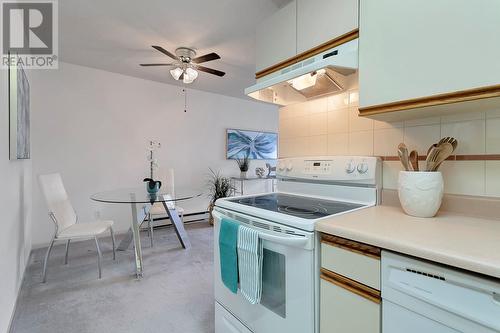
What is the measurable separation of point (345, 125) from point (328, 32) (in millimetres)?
577

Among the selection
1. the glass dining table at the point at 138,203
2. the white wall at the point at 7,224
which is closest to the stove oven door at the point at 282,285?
the glass dining table at the point at 138,203

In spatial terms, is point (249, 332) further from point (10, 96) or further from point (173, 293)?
point (10, 96)

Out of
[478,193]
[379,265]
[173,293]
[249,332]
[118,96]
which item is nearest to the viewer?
[379,265]

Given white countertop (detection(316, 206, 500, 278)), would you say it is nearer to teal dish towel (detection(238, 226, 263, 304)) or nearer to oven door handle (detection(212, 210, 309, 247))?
oven door handle (detection(212, 210, 309, 247))

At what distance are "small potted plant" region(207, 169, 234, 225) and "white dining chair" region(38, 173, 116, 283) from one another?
176cm

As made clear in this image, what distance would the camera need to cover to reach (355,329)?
0.90 m

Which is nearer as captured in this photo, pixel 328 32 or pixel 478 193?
pixel 478 193

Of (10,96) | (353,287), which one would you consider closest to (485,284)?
(353,287)

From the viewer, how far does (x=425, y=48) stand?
99 cm

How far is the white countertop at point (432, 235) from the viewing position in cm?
67

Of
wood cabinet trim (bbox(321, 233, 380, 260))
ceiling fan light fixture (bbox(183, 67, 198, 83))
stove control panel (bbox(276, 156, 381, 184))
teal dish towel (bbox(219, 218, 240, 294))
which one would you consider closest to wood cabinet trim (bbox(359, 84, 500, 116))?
stove control panel (bbox(276, 156, 381, 184))

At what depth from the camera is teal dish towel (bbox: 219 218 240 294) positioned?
1264mm

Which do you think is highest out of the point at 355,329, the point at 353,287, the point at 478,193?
the point at 478,193

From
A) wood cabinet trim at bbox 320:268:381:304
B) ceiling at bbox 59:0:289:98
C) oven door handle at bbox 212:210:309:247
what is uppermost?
ceiling at bbox 59:0:289:98
